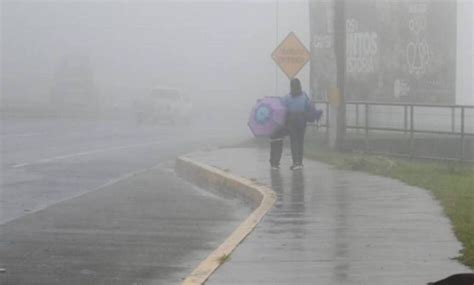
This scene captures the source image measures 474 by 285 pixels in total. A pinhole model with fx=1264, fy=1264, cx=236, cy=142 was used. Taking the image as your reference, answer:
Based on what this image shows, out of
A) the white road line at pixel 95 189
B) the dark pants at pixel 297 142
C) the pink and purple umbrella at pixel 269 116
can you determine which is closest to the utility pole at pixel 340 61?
the white road line at pixel 95 189

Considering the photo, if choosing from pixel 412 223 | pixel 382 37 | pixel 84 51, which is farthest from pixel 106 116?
pixel 412 223

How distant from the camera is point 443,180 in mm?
18531

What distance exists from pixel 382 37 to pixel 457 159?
8480 millimetres

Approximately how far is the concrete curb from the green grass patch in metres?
2.11

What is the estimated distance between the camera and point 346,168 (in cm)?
2162

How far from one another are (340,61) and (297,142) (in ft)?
20.7

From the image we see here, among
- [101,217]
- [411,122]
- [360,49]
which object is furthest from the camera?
[360,49]

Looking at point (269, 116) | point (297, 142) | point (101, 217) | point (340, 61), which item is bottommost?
→ point (101, 217)

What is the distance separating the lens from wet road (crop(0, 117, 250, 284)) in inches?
452

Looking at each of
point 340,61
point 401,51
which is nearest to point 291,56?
point 340,61

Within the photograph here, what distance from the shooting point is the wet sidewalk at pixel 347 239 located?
1027 centimetres

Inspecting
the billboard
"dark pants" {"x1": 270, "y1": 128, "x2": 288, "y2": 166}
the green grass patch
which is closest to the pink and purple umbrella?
"dark pants" {"x1": 270, "y1": 128, "x2": 288, "y2": 166}

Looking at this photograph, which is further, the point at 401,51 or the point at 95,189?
the point at 401,51

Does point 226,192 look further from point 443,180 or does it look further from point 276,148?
point 443,180
